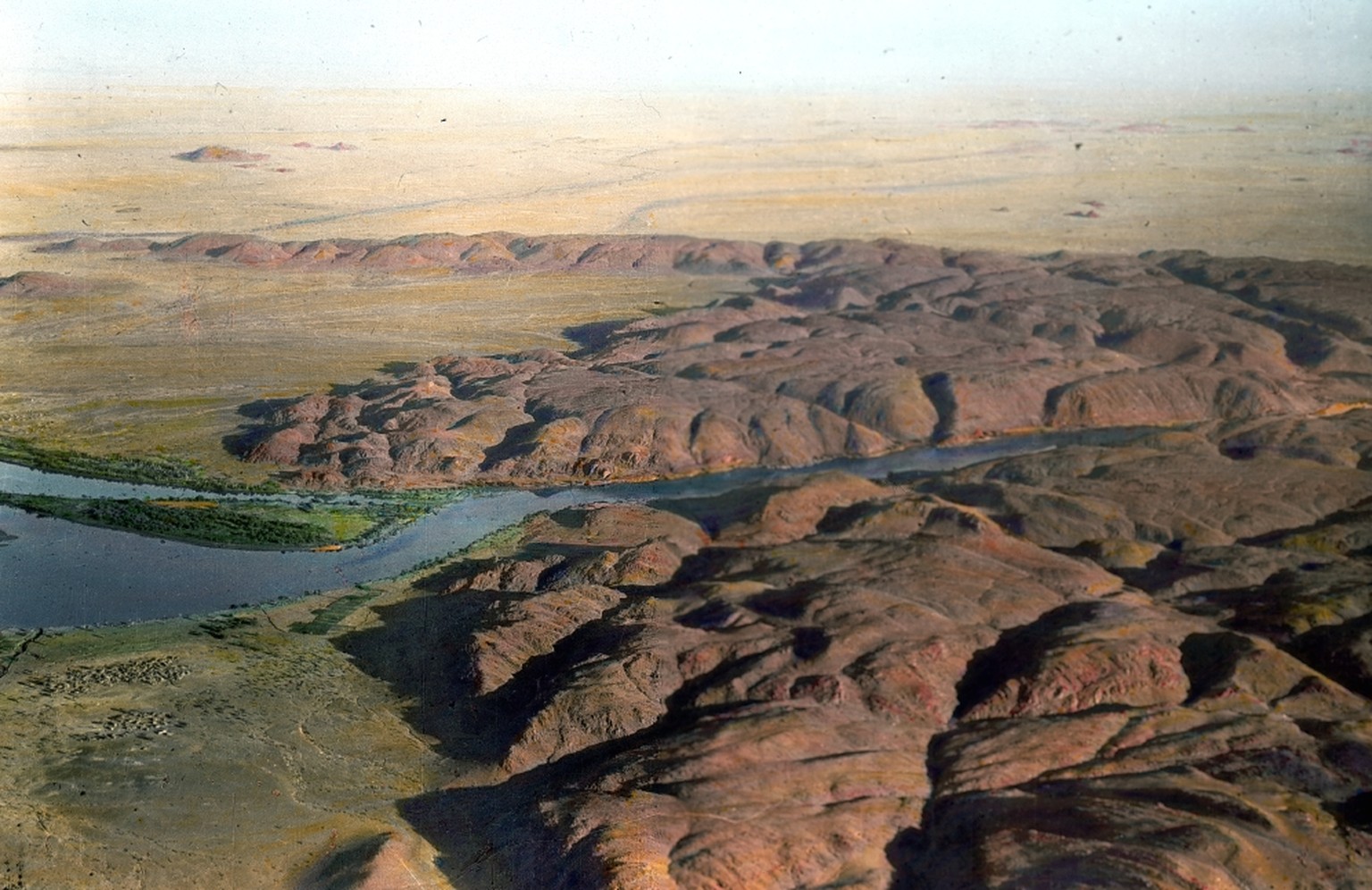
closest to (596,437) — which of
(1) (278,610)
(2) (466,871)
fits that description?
(1) (278,610)

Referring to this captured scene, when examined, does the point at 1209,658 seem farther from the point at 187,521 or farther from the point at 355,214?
the point at 355,214

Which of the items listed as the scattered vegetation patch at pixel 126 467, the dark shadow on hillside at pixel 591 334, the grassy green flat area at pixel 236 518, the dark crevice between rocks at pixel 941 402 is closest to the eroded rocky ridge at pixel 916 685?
the grassy green flat area at pixel 236 518

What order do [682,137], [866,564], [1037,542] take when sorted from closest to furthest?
[866,564], [1037,542], [682,137]

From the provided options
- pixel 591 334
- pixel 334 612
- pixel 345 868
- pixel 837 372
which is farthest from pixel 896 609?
pixel 591 334

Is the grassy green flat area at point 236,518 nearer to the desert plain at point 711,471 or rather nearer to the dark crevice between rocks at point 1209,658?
the desert plain at point 711,471

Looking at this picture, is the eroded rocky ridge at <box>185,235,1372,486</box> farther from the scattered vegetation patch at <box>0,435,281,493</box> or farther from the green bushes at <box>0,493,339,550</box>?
the green bushes at <box>0,493,339,550</box>

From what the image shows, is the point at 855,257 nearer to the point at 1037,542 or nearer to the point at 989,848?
the point at 1037,542

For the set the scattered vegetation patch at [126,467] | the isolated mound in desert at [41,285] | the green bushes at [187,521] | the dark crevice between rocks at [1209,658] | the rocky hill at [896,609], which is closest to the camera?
the rocky hill at [896,609]
